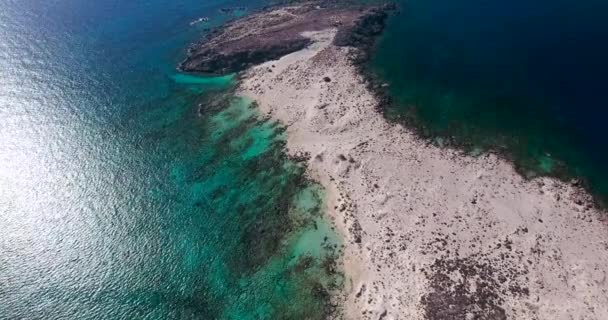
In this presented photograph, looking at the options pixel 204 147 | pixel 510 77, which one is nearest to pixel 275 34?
pixel 204 147

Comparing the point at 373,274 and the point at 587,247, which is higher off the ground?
the point at 373,274

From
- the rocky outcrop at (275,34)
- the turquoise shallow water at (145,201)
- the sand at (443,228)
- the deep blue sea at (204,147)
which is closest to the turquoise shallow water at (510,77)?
the deep blue sea at (204,147)

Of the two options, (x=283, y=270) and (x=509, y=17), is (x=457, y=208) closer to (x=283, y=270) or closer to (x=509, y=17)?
(x=283, y=270)

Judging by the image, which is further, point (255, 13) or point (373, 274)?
point (255, 13)

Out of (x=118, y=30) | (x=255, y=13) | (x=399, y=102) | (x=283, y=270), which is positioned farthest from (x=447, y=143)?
(x=118, y=30)

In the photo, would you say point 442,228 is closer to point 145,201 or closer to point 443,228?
point 443,228

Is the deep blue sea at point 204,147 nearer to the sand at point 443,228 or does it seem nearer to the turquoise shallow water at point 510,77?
the turquoise shallow water at point 510,77

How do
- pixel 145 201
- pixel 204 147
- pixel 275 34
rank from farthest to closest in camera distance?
1. pixel 275 34
2. pixel 204 147
3. pixel 145 201
